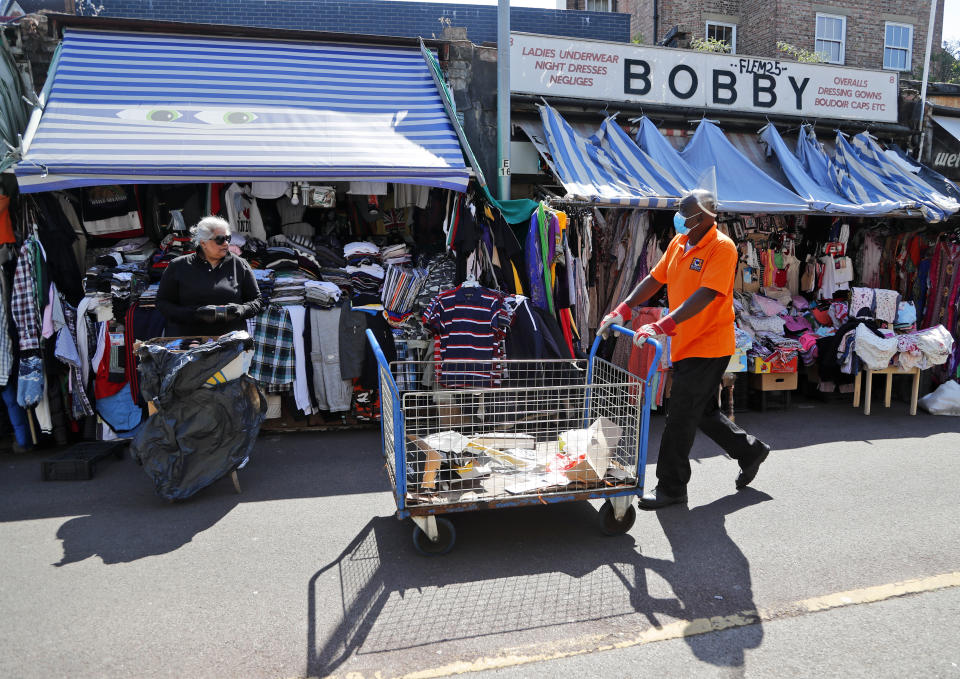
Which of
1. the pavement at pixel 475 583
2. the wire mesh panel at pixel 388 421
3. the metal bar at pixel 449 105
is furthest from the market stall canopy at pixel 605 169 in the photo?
the wire mesh panel at pixel 388 421

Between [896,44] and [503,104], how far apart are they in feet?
47.9

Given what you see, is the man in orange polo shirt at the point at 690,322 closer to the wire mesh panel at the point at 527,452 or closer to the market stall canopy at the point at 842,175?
the wire mesh panel at the point at 527,452

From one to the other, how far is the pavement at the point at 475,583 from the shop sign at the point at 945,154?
6.24 metres

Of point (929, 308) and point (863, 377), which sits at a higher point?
point (929, 308)

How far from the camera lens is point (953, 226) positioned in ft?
28.8

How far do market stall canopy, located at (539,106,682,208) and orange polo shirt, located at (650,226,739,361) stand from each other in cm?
230

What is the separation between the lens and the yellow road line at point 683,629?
2.88 metres

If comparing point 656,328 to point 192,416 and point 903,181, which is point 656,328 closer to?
point 192,416

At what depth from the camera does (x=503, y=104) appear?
24.2 feet

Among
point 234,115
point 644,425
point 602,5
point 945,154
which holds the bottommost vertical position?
point 644,425

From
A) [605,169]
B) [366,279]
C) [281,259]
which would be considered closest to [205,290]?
[281,259]

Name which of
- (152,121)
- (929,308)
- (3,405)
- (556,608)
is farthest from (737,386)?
(3,405)

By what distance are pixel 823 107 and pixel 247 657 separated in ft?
32.1

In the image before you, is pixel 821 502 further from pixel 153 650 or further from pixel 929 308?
pixel 929 308
